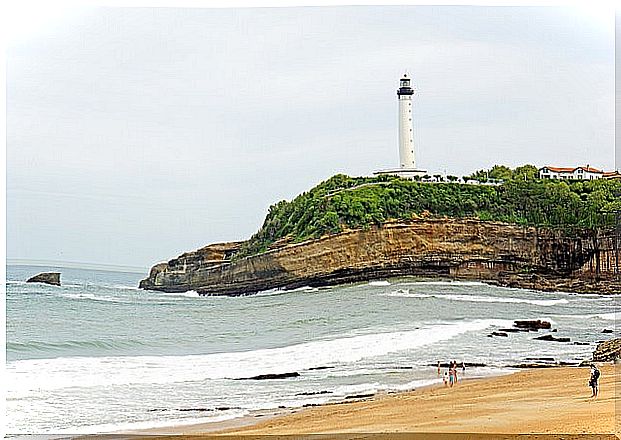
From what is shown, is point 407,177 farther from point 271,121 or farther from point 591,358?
point 591,358

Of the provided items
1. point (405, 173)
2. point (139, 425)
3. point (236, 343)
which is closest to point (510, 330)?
point (405, 173)

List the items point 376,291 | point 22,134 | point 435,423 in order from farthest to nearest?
1. point 376,291
2. point 22,134
3. point 435,423

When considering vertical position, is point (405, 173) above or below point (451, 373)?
above

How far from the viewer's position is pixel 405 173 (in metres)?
4.09

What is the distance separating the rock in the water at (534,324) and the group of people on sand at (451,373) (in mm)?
377

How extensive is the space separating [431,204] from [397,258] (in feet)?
1.12

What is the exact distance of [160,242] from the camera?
4.02 meters

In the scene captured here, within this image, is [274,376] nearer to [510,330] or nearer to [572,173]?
[510,330]

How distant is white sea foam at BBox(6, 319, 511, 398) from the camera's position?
3.89m

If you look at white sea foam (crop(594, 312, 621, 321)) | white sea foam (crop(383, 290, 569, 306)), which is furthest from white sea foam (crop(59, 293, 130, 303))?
white sea foam (crop(594, 312, 621, 321))

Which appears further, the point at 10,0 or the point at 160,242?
the point at 160,242

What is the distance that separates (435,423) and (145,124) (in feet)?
6.13

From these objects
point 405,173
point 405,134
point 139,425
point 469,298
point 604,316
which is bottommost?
point 139,425

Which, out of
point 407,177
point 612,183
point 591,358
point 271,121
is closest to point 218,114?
point 271,121
